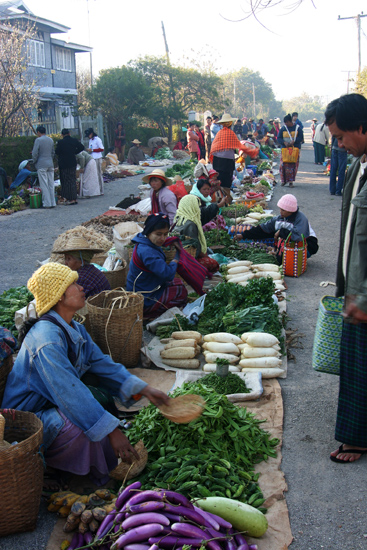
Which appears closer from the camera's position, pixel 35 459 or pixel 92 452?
pixel 35 459

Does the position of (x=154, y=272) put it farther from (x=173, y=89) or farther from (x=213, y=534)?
(x=173, y=89)

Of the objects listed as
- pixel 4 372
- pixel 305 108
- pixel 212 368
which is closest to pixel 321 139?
pixel 212 368

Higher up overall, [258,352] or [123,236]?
[123,236]

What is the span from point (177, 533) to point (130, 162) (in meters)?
19.9

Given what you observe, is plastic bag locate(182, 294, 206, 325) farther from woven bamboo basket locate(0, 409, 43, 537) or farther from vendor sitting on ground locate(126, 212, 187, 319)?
woven bamboo basket locate(0, 409, 43, 537)

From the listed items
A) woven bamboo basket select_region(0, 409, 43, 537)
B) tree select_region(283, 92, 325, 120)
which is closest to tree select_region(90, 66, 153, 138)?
woven bamboo basket select_region(0, 409, 43, 537)

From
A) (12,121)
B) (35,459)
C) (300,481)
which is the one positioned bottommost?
(300,481)

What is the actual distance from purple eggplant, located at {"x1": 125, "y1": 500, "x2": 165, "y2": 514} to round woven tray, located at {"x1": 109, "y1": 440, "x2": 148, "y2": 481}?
32 cm

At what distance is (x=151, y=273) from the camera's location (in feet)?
16.5

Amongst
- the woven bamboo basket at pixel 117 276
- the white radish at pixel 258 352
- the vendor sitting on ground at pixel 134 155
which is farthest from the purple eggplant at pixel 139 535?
the vendor sitting on ground at pixel 134 155

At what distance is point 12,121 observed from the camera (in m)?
14.7

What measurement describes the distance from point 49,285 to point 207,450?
1266mm

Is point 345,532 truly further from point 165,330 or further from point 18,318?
point 18,318

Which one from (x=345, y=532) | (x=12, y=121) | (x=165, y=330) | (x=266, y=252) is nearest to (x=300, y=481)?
(x=345, y=532)
